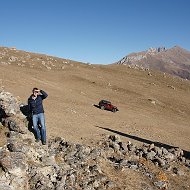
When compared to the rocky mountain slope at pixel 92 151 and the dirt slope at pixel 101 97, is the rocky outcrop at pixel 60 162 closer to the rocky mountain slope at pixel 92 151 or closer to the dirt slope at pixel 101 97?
the rocky mountain slope at pixel 92 151

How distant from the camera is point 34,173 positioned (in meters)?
14.6

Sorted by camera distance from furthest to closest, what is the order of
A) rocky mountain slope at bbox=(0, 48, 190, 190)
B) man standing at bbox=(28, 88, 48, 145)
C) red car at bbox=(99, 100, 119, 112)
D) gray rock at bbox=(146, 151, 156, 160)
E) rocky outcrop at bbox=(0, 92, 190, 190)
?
red car at bbox=(99, 100, 119, 112) < gray rock at bbox=(146, 151, 156, 160) < man standing at bbox=(28, 88, 48, 145) < rocky mountain slope at bbox=(0, 48, 190, 190) < rocky outcrop at bbox=(0, 92, 190, 190)

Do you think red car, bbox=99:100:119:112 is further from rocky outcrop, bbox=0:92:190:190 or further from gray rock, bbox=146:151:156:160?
gray rock, bbox=146:151:156:160

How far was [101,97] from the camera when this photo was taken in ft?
200

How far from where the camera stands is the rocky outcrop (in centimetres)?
1422

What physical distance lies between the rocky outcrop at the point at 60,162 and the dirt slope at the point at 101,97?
138 inches

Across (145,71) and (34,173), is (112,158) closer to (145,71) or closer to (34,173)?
(34,173)

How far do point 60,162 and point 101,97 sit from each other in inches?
1757

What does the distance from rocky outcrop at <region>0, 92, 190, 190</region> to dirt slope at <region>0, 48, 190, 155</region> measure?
3.51m

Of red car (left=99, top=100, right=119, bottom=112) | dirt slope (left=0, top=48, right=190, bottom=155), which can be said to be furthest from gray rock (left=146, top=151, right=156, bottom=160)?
red car (left=99, top=100, right=119, bottom=112)

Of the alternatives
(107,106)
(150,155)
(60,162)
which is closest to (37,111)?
(60,162)

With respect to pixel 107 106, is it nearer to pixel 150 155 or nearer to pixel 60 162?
pixel 150 155

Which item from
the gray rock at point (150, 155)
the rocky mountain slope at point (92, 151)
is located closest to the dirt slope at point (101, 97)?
the rocky mountain slope at point (92, 151)

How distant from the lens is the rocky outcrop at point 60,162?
1422 centimetres
